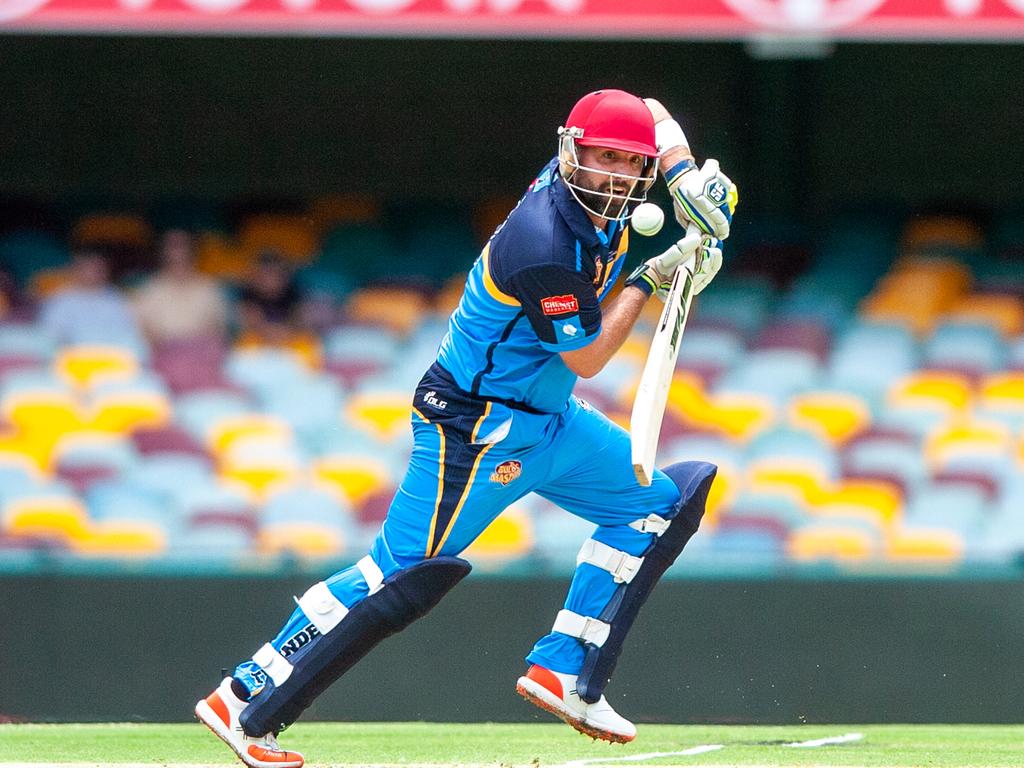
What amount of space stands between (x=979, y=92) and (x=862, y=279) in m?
1.17

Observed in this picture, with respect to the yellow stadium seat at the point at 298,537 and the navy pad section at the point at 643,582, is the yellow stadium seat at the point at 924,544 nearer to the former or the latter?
the yellow stadium seat at the point at 298,537

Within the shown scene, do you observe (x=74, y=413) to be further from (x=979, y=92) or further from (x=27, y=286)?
(x=979, y=92)

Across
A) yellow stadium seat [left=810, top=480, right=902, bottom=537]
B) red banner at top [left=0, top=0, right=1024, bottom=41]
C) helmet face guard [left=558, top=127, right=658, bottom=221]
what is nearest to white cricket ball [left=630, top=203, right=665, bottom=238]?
helmet face guard [left=558, top=127, right=658, bottom=221]

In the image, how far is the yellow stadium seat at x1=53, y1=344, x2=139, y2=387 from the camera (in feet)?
26.0

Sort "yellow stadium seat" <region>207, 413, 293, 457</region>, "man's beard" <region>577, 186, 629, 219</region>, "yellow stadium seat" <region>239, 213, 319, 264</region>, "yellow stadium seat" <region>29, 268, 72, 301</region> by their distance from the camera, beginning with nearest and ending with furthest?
"man's beard" <region>577, 186, 629, 219</region> → "yellow stadium seat" <region>207, 413, 293, 457</region> → "yellow stadium seat" <region>29, 268, 72, 301</region> → "yellow stadium seat" <region>239, 213, 319, 264</region>

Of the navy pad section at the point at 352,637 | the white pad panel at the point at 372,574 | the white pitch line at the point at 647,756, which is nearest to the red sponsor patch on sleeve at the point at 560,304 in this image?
the navy pad section at the point at 352,637

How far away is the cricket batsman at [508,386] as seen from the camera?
418 cm

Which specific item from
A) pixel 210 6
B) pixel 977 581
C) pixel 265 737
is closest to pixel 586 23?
pixel 210 6

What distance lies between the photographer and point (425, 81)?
28.2 feet

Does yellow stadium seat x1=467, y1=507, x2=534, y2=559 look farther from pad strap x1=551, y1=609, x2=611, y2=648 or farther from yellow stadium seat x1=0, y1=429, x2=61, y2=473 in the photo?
pad strap x1=551, y1=609, x2=611, y2=648

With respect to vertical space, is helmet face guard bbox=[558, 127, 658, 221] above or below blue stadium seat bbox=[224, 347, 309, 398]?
above

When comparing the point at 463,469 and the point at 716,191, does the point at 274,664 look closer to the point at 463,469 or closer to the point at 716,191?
the point at 463,469

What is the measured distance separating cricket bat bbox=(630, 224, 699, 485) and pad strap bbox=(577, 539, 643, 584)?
26cm

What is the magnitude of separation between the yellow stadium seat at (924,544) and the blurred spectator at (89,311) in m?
3.63
